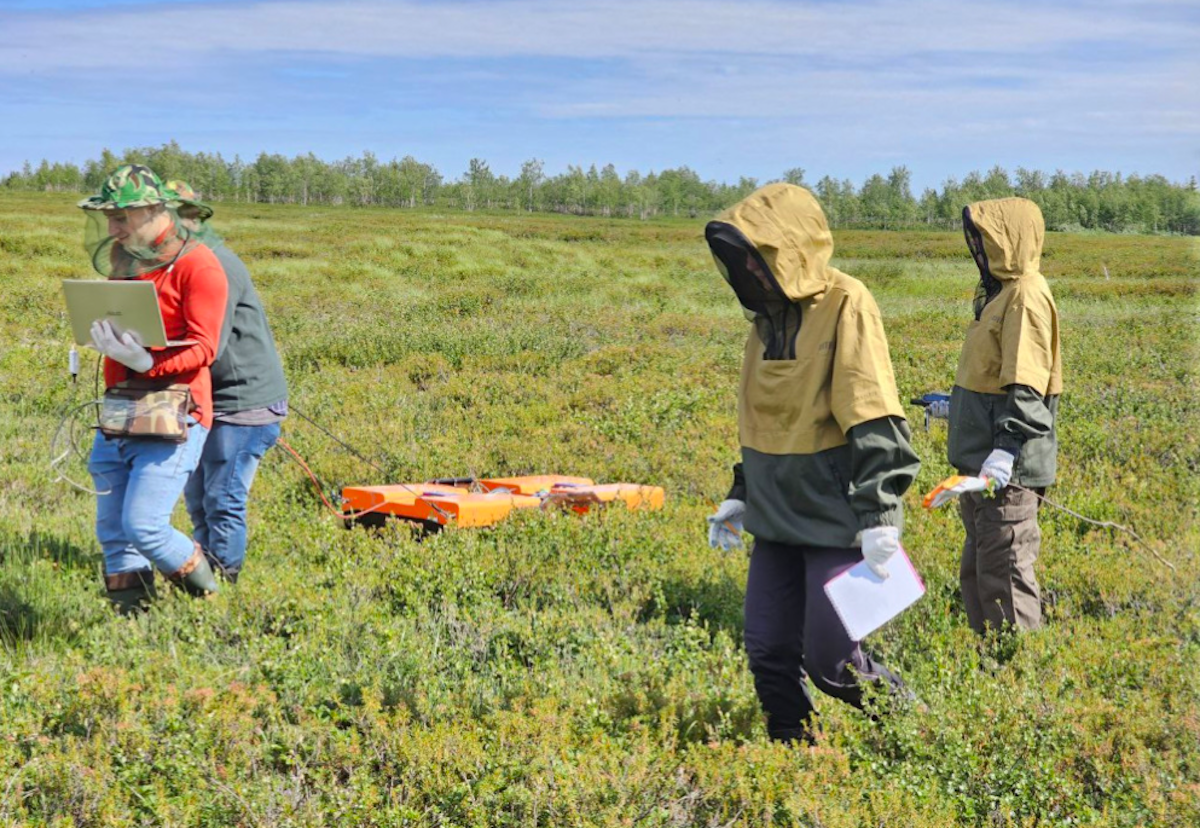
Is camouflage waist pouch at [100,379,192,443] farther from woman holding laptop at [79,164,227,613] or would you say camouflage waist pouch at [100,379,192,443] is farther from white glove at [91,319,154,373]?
white glove at [91,319,154,373]

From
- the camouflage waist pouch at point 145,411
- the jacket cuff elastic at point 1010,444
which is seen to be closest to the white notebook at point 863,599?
the jacket cuff elastic at point 1010,444

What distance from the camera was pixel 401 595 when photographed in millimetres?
4855

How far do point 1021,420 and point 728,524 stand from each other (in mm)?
1333

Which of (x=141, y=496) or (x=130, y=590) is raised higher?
(x=141, y=496)

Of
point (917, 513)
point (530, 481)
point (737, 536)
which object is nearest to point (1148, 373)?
point (917, 513)

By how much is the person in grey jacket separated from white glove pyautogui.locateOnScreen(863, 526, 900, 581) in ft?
9.90

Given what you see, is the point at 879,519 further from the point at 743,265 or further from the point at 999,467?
the point at 999,467

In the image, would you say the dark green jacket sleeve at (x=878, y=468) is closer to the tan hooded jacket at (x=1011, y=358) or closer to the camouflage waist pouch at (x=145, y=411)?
the tan hooded jacket at (x=1011, y=358)

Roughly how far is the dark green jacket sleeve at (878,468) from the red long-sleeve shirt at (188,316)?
8.79 ft

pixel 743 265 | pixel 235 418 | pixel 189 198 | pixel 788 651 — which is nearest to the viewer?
pixel 743 265

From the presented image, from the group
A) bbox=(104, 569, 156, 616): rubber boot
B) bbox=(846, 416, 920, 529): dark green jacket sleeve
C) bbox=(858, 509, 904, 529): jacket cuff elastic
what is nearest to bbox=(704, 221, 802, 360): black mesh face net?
bbox=(846, 416, 920, 529): dark green jacket sleeve

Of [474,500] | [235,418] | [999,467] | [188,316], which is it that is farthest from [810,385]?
[474,500]

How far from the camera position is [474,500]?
5.93 metres

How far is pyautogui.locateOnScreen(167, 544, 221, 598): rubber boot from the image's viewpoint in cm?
448
